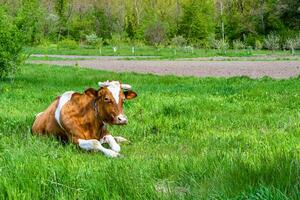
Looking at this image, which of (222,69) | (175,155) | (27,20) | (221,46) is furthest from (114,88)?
(221,46)

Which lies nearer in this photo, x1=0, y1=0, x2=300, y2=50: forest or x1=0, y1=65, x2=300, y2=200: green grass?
x1=0, y1=65, x2=300, y2=200: green grass

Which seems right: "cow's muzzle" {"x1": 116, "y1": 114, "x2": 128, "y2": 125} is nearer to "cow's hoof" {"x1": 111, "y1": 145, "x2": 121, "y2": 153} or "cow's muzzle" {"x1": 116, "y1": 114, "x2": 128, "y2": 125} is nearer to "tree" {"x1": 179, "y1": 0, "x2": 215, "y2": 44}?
"cow's hoof" {"x1": 111, "y1": 145, "x2": 121, "y2": 153}

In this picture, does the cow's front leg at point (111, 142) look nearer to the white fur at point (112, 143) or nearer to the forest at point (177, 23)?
the white fur at point (112, 143)

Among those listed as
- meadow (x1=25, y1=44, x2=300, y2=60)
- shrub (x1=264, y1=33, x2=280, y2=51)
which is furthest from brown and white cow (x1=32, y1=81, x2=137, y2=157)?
shrub (x1=264, y1=33, x2=280, y2=51)

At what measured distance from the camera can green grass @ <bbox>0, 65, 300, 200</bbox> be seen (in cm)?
469

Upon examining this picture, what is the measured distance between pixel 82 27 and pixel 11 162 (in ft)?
354

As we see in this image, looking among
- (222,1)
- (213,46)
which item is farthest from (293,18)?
(222,1)

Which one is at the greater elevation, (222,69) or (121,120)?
(121,120)

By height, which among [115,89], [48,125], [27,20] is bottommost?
[48,125]

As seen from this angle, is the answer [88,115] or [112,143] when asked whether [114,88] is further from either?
[112,143]

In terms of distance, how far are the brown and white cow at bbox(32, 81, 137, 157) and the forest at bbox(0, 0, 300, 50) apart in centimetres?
7337

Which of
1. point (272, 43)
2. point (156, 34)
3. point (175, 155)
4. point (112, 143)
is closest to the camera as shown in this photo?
point (175, 155)

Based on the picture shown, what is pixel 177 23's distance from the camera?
10725 centimetres

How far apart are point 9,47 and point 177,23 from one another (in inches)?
3401
